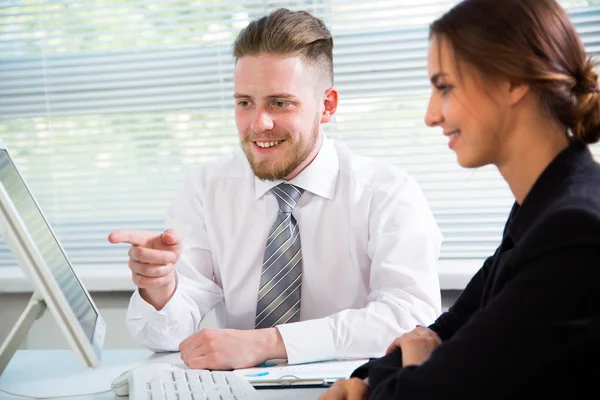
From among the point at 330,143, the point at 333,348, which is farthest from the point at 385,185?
the point at 333,348

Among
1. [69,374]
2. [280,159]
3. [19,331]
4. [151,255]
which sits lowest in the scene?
[69,374]

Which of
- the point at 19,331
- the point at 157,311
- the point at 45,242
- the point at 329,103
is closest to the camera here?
the point at 45,242

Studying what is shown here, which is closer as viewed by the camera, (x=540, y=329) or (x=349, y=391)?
(x=540, y=329)

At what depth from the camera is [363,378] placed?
145 centimetres

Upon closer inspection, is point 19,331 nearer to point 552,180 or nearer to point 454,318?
point 454,318

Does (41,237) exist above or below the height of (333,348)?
above

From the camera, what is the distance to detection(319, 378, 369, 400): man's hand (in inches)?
51.7

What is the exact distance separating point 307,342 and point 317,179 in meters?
0.54

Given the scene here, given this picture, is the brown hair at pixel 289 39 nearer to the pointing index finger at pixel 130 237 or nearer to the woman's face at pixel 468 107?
the pointing index finger at pixel 130 237

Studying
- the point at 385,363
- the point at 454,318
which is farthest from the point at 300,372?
the point at 454,318

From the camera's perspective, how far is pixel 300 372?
1586mm

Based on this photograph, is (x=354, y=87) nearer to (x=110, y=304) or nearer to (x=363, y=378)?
(x=110, y=304)

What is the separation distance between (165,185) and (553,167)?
2.07 meters

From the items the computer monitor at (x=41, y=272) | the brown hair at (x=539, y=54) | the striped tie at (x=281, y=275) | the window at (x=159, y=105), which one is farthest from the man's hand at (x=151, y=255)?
the window at (x=159, y=105)
